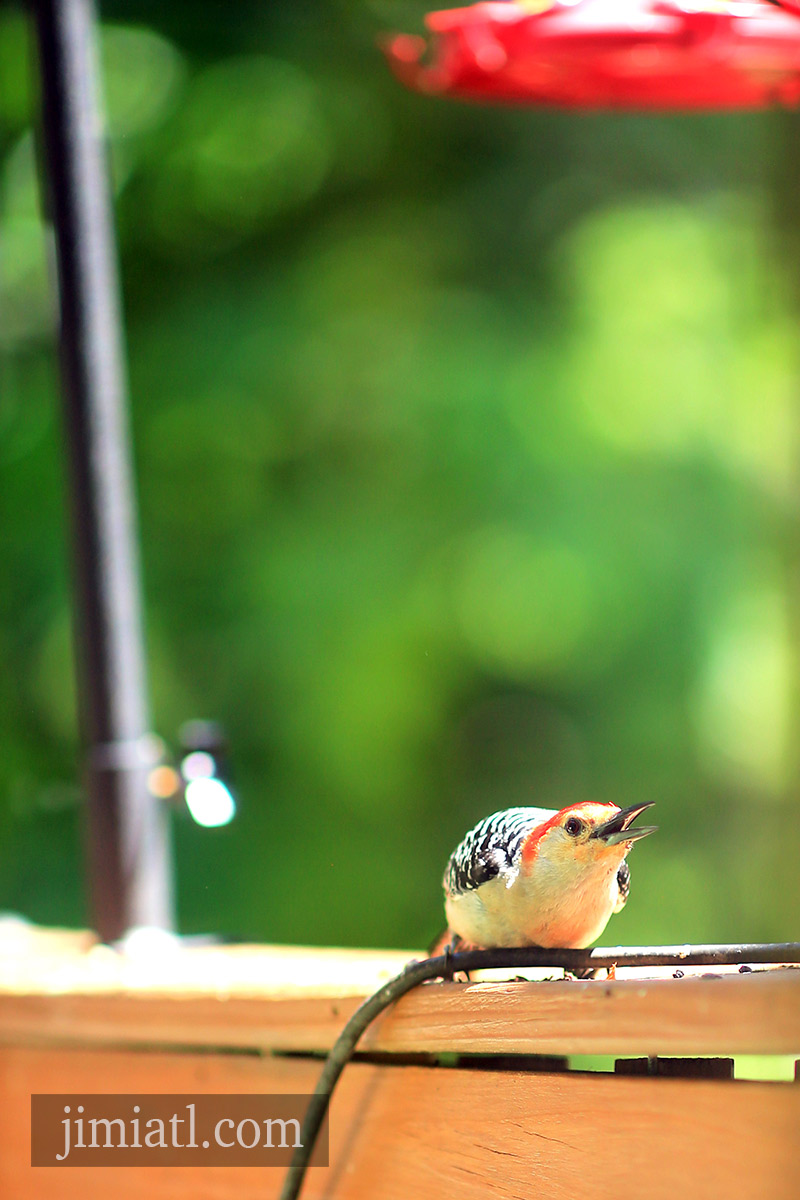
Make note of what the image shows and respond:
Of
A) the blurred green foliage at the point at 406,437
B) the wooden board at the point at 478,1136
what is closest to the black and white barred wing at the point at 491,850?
the wooden board at the point at 478,1136

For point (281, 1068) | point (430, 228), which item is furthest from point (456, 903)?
point (430, 228)

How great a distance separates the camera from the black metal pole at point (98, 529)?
56.2 inches

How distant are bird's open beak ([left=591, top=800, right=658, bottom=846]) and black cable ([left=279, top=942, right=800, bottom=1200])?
0.22ft

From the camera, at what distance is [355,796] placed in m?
3.29

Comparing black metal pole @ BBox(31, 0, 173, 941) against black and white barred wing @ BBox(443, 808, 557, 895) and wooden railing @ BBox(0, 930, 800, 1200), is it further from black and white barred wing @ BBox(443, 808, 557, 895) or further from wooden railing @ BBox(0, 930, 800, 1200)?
black and white barred wing @ BBox(443, 808, 557, 895)

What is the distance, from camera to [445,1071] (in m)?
0.77

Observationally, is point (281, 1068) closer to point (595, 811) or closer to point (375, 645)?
point (595, 811)

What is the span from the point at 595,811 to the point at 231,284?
293cm

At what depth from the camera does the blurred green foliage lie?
3.23m

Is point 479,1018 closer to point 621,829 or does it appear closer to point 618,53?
point 621,829

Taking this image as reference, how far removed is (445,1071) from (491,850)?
0.48ft
